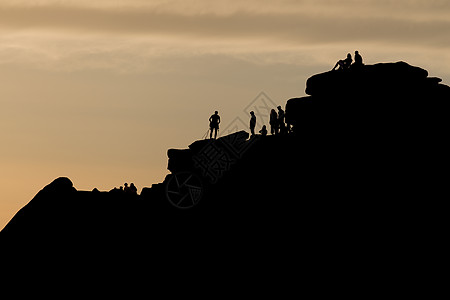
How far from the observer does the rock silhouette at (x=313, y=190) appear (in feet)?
219

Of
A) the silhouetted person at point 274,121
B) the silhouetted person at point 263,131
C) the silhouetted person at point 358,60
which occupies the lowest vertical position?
the silhouetted person at point 263,131

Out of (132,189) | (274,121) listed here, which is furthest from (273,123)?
(132,189)

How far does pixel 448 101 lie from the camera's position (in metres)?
69.4

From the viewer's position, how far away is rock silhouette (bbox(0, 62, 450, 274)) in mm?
66750

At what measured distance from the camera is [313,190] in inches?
2704

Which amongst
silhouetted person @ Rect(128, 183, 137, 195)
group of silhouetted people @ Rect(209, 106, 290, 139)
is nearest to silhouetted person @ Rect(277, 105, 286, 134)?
group of silhouetted people @ Rect(209, 106, 290, 139)

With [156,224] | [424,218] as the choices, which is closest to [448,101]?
[424,218]

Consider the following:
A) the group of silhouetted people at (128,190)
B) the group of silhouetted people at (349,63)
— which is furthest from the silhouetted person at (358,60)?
the group of silhouetted people at (128,190)

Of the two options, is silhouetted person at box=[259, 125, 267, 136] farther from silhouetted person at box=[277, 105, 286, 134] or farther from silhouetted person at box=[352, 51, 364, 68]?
silhouetted person at box=[352, 51, 364, 68]

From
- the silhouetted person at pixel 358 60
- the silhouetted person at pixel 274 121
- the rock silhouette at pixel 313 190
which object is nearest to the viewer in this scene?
the rock silhouette at pixel 313 190

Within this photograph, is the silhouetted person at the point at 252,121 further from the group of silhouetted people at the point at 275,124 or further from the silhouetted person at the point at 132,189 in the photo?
the silhouetted person at the point at 132,189

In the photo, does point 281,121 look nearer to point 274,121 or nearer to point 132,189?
point 274,121

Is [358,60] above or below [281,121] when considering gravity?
above

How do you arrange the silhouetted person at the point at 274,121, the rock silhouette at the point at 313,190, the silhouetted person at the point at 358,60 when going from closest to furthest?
the rock silhouette at the point at 313,190 < the silhouetted person at the point at 358,60 < the silhouetted person at the point at 274,121
